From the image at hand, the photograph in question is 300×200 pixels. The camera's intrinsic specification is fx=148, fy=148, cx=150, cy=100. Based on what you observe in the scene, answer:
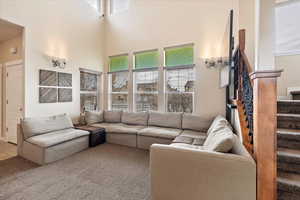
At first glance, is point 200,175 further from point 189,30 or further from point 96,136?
point 189,30

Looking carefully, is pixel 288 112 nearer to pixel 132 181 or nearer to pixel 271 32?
pixel 271 32

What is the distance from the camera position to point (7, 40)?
3986mm

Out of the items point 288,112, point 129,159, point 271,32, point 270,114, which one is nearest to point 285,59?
point 288,112

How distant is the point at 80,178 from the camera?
2.30 metres

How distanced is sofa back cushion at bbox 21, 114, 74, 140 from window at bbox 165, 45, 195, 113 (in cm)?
287

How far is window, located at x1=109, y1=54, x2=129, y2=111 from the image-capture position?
5195mm

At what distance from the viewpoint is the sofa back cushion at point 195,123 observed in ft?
12.1

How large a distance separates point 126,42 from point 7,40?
324cm

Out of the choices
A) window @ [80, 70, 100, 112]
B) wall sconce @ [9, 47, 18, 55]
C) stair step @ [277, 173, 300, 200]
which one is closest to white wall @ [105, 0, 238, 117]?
window @ [80, 70, 100, 112]

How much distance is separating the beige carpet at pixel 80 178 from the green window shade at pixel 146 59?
2850mm

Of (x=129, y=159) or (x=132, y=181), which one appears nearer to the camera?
(x=132, y=181)

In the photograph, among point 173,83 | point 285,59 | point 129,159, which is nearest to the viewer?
point 129,159

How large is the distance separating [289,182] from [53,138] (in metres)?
3.61

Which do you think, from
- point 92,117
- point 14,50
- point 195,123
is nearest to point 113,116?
point 92,117
